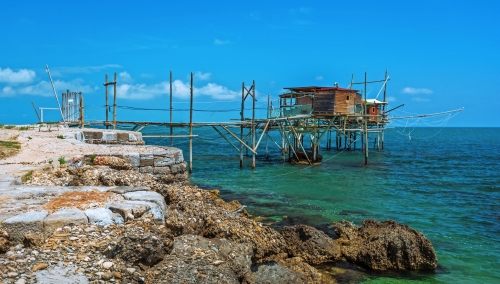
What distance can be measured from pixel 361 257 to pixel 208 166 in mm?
19105

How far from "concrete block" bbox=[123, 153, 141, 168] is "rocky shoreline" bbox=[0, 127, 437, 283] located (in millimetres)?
219

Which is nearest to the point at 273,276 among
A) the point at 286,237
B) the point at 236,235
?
the point at 236,235

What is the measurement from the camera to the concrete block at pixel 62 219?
458 cm

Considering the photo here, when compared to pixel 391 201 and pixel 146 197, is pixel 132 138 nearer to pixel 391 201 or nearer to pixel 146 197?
pixel 146 197

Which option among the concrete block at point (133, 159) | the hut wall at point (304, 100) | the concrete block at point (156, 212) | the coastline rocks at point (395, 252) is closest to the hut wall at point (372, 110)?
the hut wall at point (304, 100)

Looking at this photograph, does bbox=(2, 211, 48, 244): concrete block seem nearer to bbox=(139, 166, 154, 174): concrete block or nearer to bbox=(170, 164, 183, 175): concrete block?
bbox=(139, 166, 154, 174): concrete block

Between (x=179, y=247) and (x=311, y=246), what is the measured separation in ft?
13.0

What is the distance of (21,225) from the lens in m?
4.49

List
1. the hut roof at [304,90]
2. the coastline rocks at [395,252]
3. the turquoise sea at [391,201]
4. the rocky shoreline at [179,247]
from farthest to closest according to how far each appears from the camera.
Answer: the hut roof at [304,90]
the turquoise sea at [391,201]
the coastline rocks at [395,252]
the rocky shoreline at [179,247]

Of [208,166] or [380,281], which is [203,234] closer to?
[380,281]

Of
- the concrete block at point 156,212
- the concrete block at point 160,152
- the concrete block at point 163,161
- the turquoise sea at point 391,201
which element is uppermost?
the concrete block at point 160,152

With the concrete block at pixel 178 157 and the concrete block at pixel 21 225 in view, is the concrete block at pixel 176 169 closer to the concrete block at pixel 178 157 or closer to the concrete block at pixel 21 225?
the concrete block at pixel 178 157

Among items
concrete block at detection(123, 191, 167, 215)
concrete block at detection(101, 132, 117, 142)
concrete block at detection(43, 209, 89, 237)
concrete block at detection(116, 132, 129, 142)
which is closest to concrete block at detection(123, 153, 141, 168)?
concrete block at detection(123, 191, 167, 215)

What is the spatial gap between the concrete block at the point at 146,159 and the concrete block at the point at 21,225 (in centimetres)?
506
